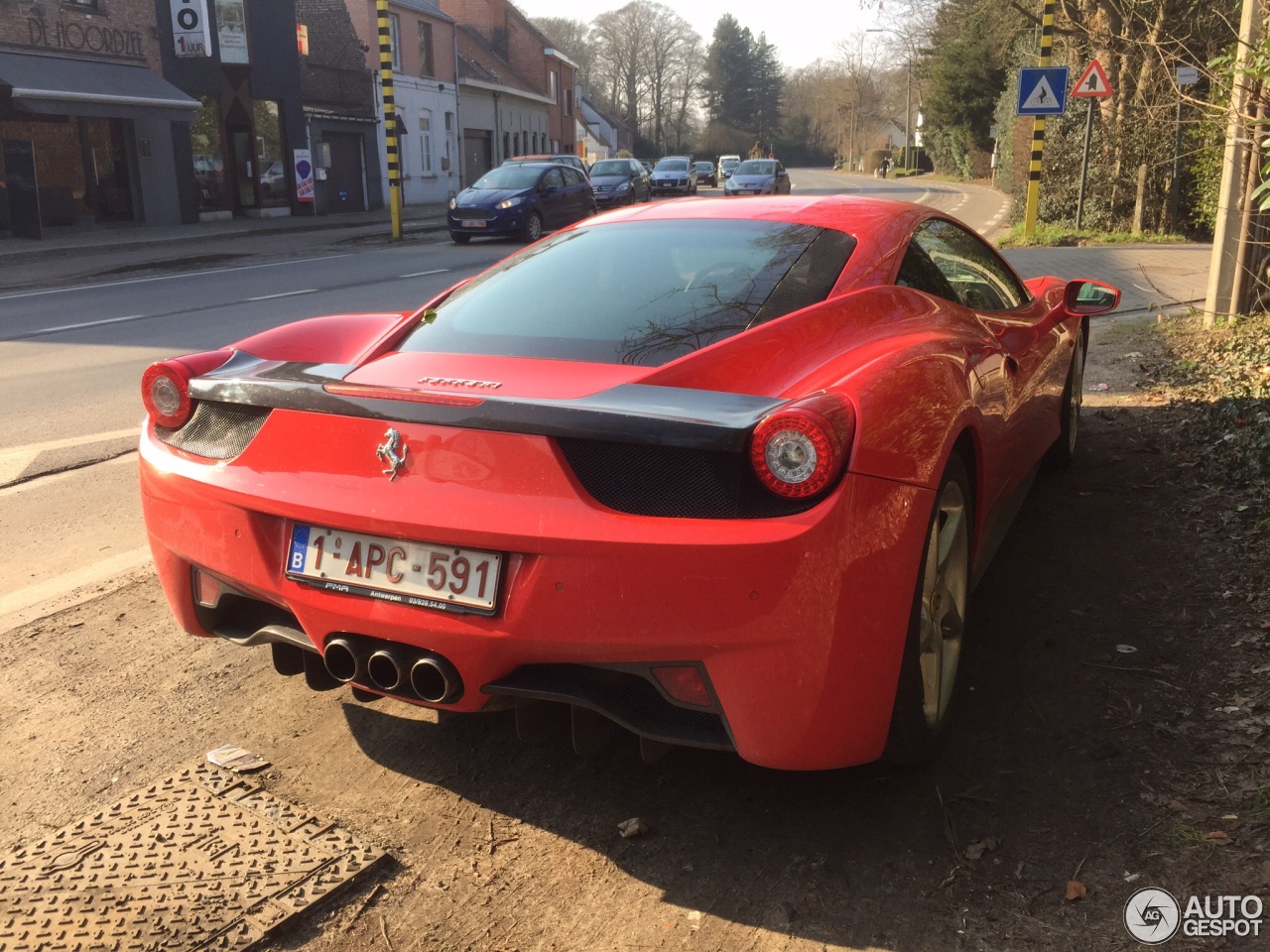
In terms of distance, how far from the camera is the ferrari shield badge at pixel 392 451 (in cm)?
241

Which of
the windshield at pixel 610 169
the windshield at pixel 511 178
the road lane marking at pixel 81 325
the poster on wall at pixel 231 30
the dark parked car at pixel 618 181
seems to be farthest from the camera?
the windshield at pixel 610 169

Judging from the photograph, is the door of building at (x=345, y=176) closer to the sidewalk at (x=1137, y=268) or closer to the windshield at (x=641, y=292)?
the sidewalk at (x=1137, y=268)

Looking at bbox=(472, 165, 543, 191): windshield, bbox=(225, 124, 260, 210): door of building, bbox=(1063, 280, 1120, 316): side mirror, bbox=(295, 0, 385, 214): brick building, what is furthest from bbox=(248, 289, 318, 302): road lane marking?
bbox=(295, 0, 385, 214): brick building

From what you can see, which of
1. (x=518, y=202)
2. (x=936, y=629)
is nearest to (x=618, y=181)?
(x=518, y=202)

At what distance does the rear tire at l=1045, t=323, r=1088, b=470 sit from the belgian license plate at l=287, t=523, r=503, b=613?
352 cm

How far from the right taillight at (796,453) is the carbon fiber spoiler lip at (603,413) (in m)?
0.04

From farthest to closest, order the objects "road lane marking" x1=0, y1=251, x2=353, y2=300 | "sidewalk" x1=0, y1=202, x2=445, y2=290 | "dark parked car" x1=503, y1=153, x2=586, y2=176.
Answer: "dark parked car" x1=503, y1=153, x2=586, y2=176
"sidewalk" x1=0, y1=202, x2=445, y2=290
"road lane marking" x1=0, y1=251, x2=353, y2=300

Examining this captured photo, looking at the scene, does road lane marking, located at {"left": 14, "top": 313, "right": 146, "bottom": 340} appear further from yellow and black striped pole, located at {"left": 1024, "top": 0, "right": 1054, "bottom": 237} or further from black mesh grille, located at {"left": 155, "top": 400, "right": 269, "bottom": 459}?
yellow and black striped pole, located at {"left": 1024, "top": 0, "right": 1054, "bottom": 237}

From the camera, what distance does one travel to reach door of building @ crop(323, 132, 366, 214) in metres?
34.1

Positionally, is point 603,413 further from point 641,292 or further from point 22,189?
point 22,189

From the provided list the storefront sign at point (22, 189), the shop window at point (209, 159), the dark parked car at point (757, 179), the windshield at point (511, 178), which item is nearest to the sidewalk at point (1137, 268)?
the windshield at point (511, 178)

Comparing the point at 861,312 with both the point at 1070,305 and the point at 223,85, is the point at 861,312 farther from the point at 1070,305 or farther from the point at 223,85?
the point at 223,85

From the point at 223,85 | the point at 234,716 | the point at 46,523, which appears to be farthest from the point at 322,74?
the point at 234,716

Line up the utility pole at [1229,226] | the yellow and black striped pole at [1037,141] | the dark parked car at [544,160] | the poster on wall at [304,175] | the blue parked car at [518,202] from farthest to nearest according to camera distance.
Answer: the poster on wall at [304,175] < the dark parked car at [544,160] < the blue parked car at [518,202] < the yellow and black striped pole at [1037,141] < the utility pole at [1229,226]
